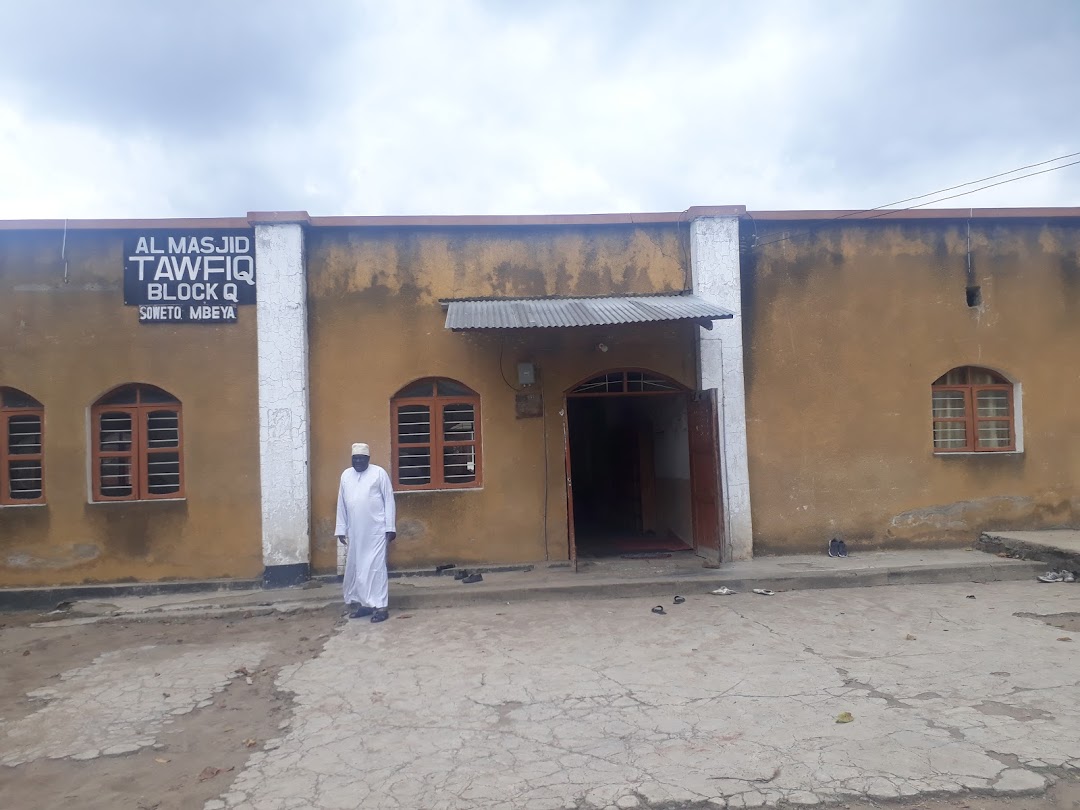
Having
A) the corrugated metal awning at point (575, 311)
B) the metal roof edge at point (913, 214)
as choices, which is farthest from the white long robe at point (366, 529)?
the metal roof edge at point (913, 214)

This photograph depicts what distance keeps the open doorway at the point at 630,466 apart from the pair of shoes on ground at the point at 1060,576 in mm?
3778

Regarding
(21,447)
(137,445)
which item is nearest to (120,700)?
(137,445)

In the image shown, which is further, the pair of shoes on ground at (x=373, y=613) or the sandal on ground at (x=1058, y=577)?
the sandal on ground at (x=1058, y=577)

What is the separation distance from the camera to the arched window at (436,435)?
8625 mm

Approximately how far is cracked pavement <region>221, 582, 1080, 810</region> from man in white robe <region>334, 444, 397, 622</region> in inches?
13.4

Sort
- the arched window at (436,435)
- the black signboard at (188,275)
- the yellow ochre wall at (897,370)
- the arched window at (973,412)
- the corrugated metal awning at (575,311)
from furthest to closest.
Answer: the arched window at (973,412) < the yellow ochre wall at (897,370) < the arched window at (436,435) < the black signboard at (188,275) < the corrugated metal awning at (575,311)

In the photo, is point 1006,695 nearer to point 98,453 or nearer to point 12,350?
point 98,453

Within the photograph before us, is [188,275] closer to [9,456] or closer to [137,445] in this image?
[137,445]

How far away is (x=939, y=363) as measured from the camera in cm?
914

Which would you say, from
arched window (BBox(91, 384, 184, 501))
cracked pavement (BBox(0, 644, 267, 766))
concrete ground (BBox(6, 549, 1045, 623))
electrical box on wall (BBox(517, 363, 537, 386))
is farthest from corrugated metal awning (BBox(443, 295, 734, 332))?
cracked pavement (BBox(0, 644, 267, 766))

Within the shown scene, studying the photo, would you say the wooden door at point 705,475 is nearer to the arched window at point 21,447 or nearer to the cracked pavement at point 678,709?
the cracked pavement at point 678,709

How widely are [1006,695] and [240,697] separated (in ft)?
16.4

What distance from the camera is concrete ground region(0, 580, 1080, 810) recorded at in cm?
363

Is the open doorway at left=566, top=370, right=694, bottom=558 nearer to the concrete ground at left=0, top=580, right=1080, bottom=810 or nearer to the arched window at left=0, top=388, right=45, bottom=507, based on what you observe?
the concrete ground at left=0, top=580, right=1080, bottom=810
